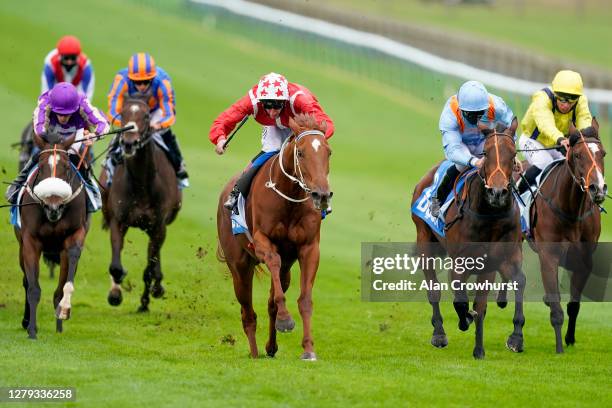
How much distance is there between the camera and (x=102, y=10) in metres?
40.0

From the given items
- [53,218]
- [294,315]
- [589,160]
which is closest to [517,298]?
[589,160]

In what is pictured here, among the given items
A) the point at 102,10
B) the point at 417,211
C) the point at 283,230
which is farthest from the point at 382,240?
the point at 102,10

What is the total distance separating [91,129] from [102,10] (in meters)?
25.8

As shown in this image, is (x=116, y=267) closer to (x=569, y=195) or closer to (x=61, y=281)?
(x=61, y=281)

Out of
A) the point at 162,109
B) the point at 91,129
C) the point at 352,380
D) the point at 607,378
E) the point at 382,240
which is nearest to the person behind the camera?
the point at 352,380

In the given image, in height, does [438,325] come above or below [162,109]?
below

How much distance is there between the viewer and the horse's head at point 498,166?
11703 mm

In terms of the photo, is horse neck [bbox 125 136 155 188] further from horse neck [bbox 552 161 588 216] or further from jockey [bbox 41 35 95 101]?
horse neck [bbox 552 161 588 216]

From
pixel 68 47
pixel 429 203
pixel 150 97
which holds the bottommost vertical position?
pixel 429 203

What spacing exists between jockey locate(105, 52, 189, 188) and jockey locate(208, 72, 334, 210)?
3649 mm

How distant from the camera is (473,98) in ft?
41.2

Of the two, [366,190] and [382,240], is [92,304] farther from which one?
[366,190]

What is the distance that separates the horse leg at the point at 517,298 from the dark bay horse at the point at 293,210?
195cm

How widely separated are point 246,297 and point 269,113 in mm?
1722
